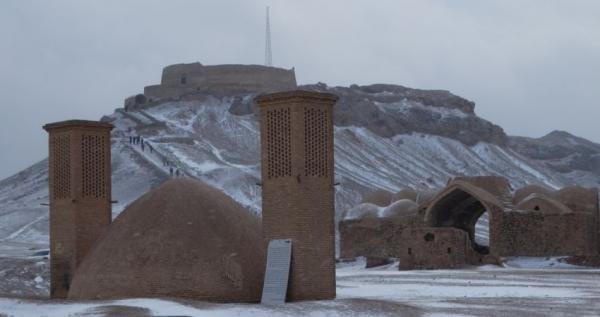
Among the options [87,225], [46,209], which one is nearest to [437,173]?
[46,209]

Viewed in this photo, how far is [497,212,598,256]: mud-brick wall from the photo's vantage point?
3953cm

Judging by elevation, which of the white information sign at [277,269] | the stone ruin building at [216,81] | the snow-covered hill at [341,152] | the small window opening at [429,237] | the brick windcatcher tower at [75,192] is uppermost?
the stone ruin building at [216,81]

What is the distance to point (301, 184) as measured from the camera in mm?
19375

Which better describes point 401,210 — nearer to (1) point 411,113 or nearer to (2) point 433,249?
(2) point 433,249

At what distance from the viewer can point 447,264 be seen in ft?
117

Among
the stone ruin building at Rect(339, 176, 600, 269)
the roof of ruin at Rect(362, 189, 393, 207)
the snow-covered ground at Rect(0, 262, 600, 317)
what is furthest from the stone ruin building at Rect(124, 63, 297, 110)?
the snow-covered ground at Rect(0, 262, 600, 317)

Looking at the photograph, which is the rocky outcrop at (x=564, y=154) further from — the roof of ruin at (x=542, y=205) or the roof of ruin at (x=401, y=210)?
the roof of ruin at (x=542, y=205)

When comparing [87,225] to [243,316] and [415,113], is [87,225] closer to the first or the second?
[243,316]

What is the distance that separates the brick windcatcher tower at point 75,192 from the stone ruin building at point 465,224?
16.7 m

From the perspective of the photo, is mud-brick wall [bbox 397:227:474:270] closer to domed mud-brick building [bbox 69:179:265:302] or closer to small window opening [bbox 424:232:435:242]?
small window opening [bbox 424:232:435:242]

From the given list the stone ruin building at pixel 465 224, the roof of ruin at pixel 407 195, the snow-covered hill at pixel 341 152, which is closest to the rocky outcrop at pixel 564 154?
the snow-covered hill at pixel 341 152

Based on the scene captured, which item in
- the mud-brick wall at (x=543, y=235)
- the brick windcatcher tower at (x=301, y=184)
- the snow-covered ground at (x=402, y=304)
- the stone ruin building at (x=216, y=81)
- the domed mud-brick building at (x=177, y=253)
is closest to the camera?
the snow-covered ground at (x=402, y=304)

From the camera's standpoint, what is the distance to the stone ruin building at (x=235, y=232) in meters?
19.3

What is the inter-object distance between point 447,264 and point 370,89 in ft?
285
